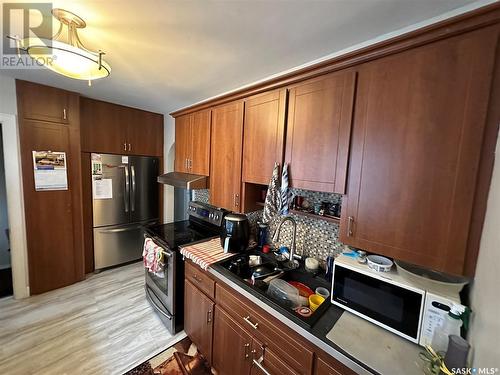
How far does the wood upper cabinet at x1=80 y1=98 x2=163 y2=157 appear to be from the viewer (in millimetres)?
2668

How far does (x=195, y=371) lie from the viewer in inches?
63.8

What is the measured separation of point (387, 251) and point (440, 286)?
242mm

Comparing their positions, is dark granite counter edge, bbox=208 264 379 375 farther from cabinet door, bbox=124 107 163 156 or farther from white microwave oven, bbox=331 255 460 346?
cabinet door, bbox=124 107 163 156

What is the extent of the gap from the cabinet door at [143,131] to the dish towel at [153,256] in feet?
5.26

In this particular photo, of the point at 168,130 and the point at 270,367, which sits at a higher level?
the point at 168,130

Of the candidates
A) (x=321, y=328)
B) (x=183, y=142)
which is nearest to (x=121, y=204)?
(x=183, y=142)

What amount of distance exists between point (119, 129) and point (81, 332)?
2.43 meters

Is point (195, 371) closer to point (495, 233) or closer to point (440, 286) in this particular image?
point (440, 286)

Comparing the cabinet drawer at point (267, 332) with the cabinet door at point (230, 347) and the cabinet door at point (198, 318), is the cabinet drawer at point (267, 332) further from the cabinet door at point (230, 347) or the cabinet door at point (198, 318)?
the cabinet door at point (198, 318)

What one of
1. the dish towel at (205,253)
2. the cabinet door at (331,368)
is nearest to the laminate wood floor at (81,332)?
the dish towel at (205,253)

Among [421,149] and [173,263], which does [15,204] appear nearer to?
[173,263]

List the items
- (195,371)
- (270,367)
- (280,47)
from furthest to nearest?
(195,371), (280,47), (270,367)

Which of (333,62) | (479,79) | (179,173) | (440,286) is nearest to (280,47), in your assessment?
(333,62)

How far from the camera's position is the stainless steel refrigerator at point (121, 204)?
2.80 metres
